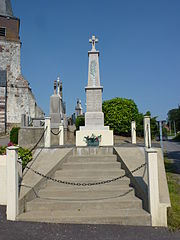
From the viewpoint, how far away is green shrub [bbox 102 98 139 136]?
19688 millimetres

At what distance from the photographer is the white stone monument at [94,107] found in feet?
31.2

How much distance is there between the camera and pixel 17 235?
11.5 feet

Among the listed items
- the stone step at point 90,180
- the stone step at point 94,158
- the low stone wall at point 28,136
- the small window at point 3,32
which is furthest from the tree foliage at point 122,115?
the small window at point 3,32

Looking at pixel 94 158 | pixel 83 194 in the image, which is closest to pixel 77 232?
pixel 83 194

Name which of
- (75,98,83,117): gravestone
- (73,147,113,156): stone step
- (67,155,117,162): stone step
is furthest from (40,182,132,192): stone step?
(75,98,83,117): gravestone

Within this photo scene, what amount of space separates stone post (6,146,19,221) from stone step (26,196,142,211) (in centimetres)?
38

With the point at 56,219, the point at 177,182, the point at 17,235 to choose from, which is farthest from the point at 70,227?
the point at 177,182

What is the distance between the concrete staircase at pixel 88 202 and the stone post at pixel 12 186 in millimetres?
217

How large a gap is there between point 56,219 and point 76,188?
44.9 inches

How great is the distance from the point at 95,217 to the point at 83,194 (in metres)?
0.92

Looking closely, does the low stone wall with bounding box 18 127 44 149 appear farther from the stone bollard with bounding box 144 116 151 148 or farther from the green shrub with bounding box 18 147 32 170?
the stone bollard with bounding box 144 116 151 148

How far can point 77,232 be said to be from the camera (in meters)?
3.63

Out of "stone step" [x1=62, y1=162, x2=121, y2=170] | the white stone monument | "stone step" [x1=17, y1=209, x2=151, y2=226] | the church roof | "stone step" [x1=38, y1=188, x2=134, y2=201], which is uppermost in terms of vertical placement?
the church roof

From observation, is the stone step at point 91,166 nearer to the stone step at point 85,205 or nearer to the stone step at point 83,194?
the stone step at point 83,194
